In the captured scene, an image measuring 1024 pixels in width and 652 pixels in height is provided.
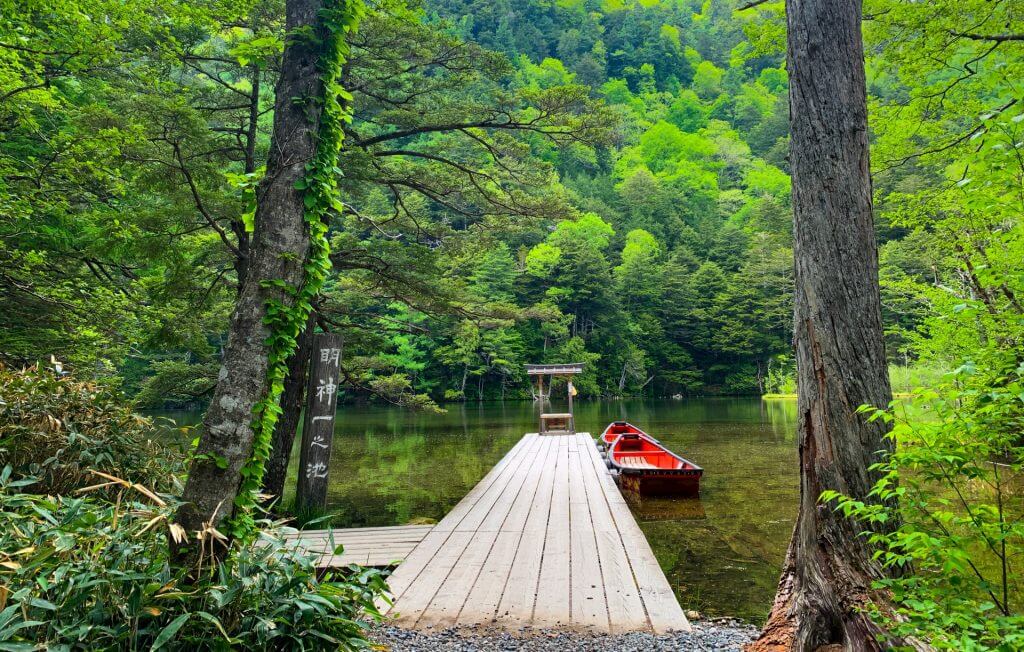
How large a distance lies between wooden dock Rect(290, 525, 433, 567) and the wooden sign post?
30.7 inches

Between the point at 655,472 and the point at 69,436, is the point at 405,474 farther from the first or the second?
the point at 69,436

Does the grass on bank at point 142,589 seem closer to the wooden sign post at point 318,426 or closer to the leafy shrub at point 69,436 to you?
the leafy shrub at point 69,436

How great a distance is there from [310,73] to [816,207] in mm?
2608

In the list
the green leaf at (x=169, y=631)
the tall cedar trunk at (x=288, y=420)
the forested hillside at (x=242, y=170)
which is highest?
the forested hillside at (x=242, y=170)

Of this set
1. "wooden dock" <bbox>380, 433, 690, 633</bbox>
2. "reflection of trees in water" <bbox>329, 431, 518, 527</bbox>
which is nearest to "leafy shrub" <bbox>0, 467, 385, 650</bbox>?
"wooden dock" <bbox>380, 433, 690, 633</bbox>

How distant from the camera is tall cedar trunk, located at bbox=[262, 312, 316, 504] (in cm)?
611

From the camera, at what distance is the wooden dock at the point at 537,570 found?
3259mm

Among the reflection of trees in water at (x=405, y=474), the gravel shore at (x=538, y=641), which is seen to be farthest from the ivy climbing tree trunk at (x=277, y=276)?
the reflection of trees in water at (x=405, y=474)

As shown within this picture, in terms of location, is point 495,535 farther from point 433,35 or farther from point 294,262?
point 433,35

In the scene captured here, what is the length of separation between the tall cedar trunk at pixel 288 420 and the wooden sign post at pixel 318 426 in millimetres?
207

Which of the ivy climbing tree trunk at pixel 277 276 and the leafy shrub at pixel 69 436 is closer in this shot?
the ivy climbing tree trunk at pixel 277 276

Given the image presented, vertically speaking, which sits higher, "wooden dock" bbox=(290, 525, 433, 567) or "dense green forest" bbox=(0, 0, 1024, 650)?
"dense green forest" bbox=(0, 0, 1024, 650)

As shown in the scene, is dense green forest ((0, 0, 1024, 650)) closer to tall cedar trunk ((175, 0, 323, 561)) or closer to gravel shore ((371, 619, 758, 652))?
tall cedar trunk ((175, 0, 323, 561))

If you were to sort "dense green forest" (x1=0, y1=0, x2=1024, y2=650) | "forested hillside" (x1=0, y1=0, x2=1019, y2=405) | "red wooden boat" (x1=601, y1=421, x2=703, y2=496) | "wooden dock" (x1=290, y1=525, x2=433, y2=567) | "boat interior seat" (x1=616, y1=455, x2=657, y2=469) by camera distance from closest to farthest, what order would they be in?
"dense green forest" (x1=0, y1=0, x2=1024, y2=650) < "wooden dock" (x1=290, y1=525, x2=433, y2=567) < "forested hillside" (x1=0, y1=0, x2=1019, y2=405) < "red wooden boat" (x1=601, y1=421, x2=703, y2=496) < "boat interior seat" (x1=616, y1=455, x2=657, y2=469)
